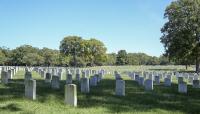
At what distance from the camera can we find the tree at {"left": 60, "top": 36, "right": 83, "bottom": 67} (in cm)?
13400

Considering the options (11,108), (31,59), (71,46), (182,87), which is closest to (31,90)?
(11,108)

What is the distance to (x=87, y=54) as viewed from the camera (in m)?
132

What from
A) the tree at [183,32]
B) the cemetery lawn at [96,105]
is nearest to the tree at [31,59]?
the tree at [183,32]

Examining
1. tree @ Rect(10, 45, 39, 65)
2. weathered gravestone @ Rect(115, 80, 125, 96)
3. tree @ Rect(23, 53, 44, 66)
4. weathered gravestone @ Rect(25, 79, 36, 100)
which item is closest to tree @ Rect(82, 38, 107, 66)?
tree @ Rect(23, 53, 44, 66)

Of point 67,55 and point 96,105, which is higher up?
point 67,55

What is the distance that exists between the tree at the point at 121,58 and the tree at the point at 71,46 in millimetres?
46481

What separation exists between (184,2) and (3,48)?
302 ft

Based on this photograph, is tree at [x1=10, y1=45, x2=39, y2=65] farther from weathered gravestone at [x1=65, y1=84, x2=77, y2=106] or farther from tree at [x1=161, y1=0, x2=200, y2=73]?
weathered gravestone at [x1=65, y1=84, x2=77, y2=106]

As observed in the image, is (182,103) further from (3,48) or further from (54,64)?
(3,48)

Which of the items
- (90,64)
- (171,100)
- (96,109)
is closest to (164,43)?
(171,100)

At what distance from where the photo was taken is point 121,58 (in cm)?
18200

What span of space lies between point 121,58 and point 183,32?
117289mm

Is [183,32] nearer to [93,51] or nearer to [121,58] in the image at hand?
[93,51]

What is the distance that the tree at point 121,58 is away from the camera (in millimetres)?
181250
